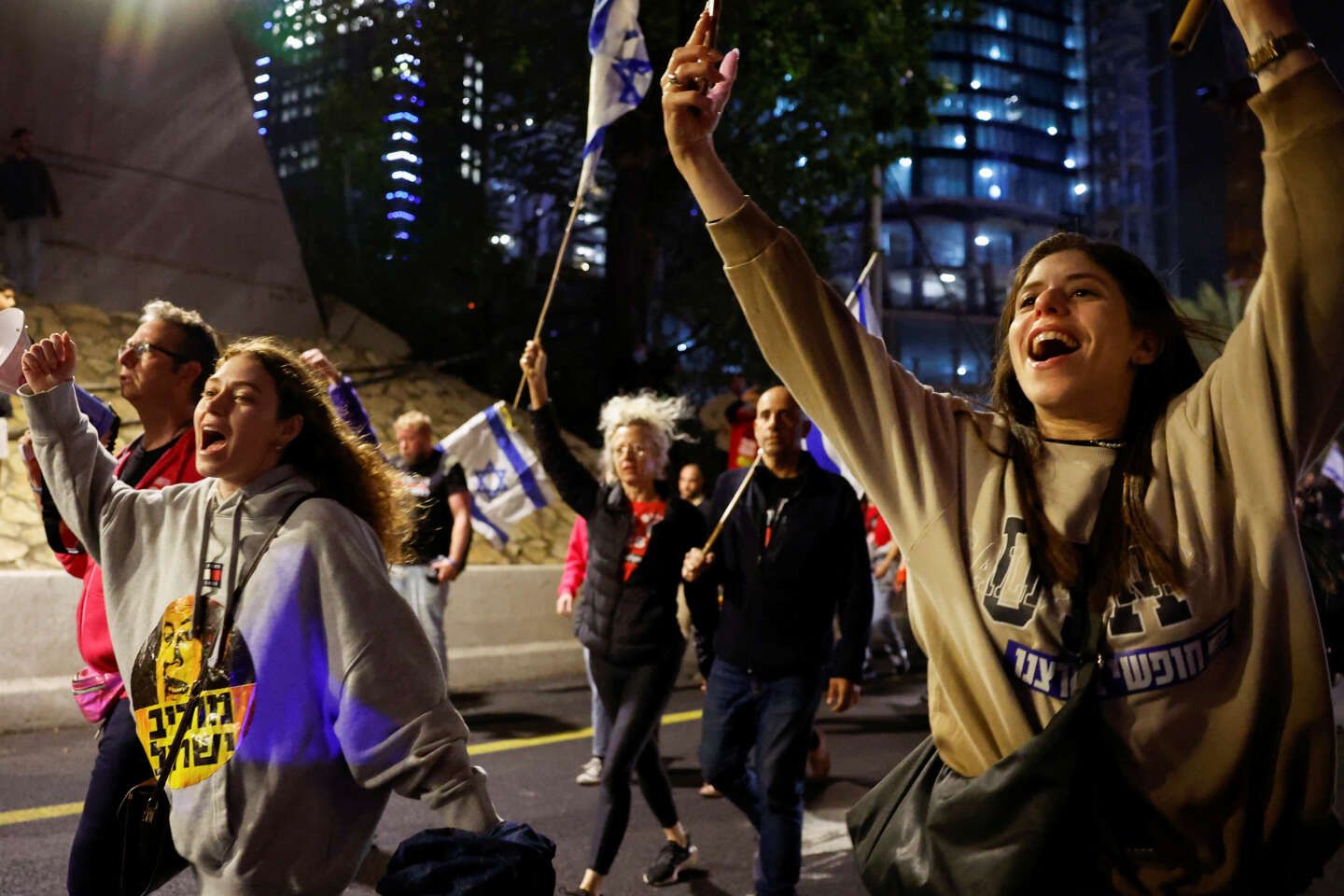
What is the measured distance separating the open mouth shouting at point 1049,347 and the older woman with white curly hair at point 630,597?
126 inches

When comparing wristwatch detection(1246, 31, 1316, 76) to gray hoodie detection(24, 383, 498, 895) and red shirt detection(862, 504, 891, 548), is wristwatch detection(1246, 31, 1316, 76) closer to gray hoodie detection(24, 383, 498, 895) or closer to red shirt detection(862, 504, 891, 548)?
gray hoodie detection(24, 383, 498, 895)

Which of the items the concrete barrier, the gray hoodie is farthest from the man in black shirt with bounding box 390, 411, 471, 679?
the gray hoodie

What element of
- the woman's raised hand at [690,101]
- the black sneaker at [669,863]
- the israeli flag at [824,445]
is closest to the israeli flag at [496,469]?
the israeli flag at [824,445]

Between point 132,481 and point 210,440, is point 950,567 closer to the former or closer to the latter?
point 210,440

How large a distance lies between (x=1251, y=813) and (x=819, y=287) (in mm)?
1062

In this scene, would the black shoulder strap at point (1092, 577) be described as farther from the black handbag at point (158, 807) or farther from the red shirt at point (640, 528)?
the red shirt at point (640, 528)

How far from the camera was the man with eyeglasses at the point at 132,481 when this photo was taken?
9.85 feet

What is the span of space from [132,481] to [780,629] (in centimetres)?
244

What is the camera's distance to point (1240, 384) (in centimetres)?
188

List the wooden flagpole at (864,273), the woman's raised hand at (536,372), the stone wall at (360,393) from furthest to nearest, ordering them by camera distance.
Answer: the stone wall at (360,393)
the wooden flagpole at (864,273)
the woman's raised hand at (536,372)

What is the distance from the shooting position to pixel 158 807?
2.67m

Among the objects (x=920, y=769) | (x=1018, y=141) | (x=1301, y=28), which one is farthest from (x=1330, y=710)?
(x=1018, y=141)

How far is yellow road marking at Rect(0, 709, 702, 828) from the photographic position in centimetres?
561

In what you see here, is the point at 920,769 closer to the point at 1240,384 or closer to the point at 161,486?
the point at 1240,384
